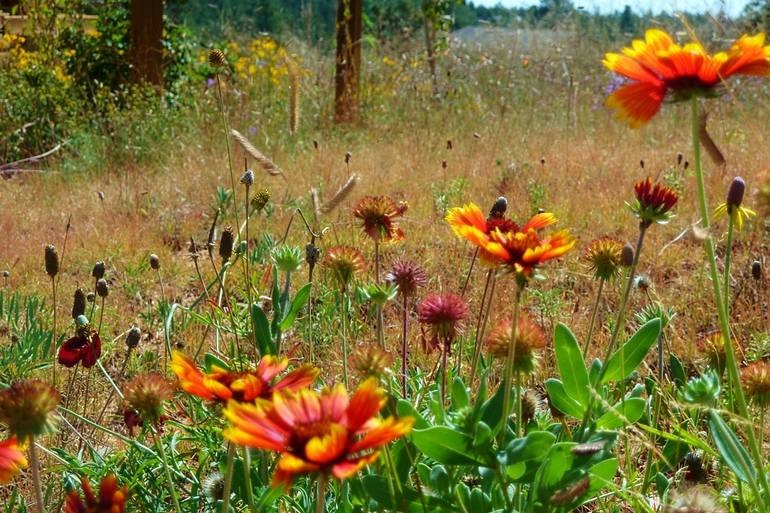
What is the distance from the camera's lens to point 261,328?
4.06 feet

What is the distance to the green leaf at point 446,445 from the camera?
0.91 metres

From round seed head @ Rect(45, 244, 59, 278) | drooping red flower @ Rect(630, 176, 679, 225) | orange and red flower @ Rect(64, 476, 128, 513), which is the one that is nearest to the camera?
orange and red flower @ Rect(64, 476, 128, 513)

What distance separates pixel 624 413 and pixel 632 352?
0.11 meters

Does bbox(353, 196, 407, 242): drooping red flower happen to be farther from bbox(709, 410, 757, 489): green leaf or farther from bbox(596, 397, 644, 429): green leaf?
bbox(709, 410, 757, 489): green leaf

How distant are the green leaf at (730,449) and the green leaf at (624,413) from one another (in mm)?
122

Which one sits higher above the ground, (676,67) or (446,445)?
(676,67)

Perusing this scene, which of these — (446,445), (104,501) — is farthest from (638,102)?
(104,501)

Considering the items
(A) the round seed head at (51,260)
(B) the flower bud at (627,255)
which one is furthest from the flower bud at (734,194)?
(A) the round seed head at (51,260)

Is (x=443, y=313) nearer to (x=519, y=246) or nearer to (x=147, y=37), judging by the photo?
(x=519, y=246)

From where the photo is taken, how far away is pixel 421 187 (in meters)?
3.88

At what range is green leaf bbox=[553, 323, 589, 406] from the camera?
1.08m

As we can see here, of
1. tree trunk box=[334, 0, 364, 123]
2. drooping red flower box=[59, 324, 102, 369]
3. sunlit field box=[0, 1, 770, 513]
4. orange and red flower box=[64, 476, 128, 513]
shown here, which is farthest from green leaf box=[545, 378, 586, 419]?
tree trunk box=[334, 0, 364, 123]

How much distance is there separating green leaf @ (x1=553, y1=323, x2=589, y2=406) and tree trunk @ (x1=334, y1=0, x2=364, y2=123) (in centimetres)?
467

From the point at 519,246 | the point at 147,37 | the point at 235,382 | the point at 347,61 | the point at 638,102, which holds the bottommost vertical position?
the point at 347,61
